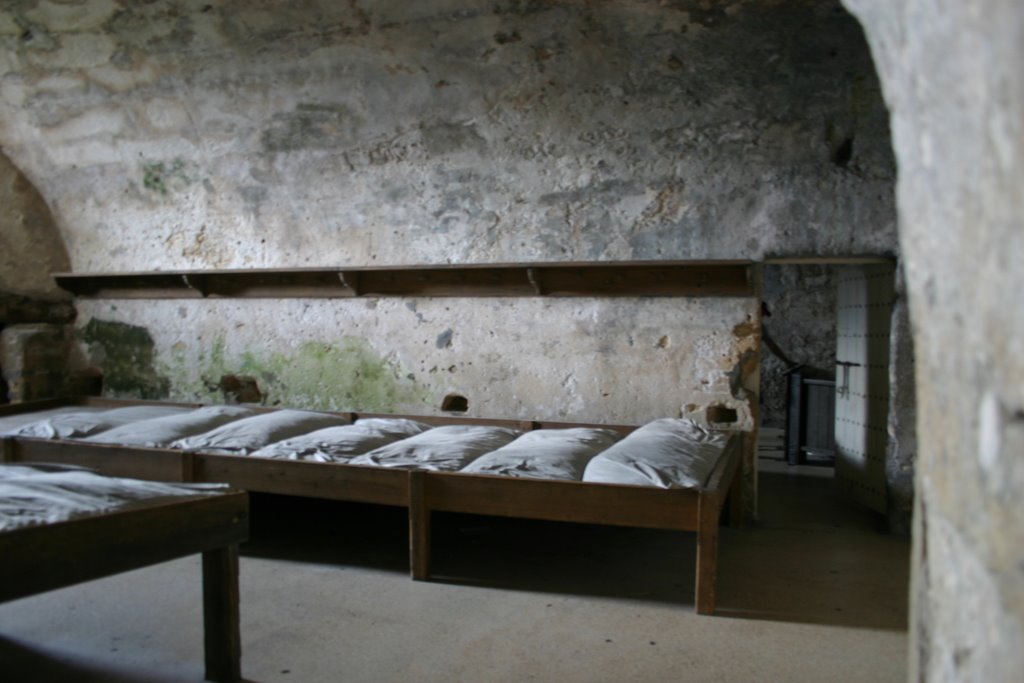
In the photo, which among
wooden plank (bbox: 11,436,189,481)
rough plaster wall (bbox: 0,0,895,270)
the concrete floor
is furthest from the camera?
rough plaster wall (bbox: 0,0,895,270)

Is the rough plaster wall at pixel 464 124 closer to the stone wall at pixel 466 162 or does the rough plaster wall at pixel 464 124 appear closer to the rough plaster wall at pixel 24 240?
the stone wall at pixel 466 162

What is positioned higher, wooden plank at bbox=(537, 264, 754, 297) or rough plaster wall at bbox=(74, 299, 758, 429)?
wooden plank at bbox=(537, 264, 754, 297)

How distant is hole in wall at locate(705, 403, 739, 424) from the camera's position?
17.6ft

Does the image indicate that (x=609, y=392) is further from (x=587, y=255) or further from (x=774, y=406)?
(x=774, y=406)

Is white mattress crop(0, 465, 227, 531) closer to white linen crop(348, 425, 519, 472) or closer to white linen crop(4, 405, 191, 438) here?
white linen crop(348, 425, 519, 472)

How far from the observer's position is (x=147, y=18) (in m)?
5.61

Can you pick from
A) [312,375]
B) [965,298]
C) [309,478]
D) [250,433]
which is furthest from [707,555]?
[312,375]

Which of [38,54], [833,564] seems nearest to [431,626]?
[833,564]

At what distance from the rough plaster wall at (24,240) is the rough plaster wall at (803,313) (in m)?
7.19

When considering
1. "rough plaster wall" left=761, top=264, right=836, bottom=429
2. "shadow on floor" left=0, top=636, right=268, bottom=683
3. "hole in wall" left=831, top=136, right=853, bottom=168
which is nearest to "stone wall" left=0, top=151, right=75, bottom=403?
"shadow on floor" left=0, top=636, right=268, bottom=683

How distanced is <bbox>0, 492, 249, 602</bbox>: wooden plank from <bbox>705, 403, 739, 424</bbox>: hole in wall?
3.35 meters

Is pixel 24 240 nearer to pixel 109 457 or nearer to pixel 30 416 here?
pixel 30 416

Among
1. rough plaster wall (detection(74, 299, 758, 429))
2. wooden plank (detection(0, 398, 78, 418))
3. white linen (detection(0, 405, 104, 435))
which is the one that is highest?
rough plaster wall (detection(74, 299, 758, 429))

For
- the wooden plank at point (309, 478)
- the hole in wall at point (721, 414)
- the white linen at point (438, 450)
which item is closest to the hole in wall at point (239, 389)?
the wooden plank at point (309, 478)
